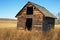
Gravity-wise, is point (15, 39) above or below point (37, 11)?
below

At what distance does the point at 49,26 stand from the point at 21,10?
15.6 feet

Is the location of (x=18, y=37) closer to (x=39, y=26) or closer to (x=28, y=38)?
(x=28, y=38)

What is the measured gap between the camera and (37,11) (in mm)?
20156

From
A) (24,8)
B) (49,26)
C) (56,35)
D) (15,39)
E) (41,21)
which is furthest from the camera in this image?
(49,26)

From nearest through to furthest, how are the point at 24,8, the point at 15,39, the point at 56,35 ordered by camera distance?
the point at 15,39
the point at 56,35
the point at 24,8

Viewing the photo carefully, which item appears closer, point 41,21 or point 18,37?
point 18,37

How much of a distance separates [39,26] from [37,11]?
195 centimetres

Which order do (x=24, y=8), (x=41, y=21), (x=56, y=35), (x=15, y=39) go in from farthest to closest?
(x=24, y=8) → (x=41, y=21) → (x=56, y=35) → (x=15, y=39)

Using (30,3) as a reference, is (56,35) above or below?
below

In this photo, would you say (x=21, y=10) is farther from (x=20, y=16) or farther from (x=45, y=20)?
(x=45, y=20)

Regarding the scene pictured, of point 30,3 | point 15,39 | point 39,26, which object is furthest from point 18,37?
point 30,3

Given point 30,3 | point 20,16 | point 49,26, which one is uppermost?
point 30,3

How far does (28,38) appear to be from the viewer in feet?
33.0

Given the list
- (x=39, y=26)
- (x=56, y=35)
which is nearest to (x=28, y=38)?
(x=56, y=35)
